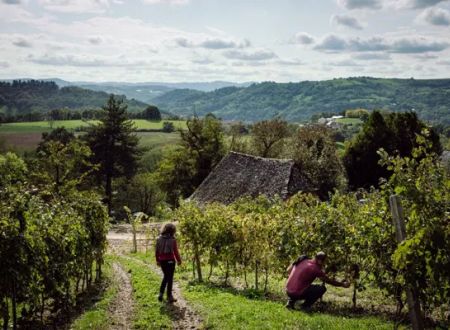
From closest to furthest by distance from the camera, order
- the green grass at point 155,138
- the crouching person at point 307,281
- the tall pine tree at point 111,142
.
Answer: the crouching person at point 307,281 → the tall pine tree at point 111,142 → the green grass at point 155,138

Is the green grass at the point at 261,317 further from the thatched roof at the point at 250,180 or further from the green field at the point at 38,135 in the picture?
the green field at the point at 38,135

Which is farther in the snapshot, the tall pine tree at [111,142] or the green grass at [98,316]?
the tall pine tree at [111,142]

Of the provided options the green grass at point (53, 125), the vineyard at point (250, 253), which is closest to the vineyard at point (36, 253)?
the vineyard at point (250, 253)

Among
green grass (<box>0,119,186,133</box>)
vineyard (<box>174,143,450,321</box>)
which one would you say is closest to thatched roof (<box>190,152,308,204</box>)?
vineyard (<box>174,143,450,321</box>)

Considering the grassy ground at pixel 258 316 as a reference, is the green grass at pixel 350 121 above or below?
above

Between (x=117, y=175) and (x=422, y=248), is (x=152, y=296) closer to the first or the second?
(x=422, y=248)

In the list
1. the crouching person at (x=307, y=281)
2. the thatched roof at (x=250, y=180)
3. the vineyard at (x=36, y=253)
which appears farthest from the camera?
the thatched roof at (x=250, y=180)

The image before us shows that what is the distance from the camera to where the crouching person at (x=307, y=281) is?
12.4m

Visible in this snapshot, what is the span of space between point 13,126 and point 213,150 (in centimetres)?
11952

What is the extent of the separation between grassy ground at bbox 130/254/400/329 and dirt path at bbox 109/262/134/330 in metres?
0.98

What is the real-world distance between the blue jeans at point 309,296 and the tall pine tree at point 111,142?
41233 millimetres

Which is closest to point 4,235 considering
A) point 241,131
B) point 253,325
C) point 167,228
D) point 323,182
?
point 167,228

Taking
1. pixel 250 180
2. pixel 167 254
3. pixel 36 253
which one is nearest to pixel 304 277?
pixel 167 254

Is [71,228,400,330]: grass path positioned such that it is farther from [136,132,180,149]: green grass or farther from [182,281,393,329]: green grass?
[136,132,180,149]: green grass
